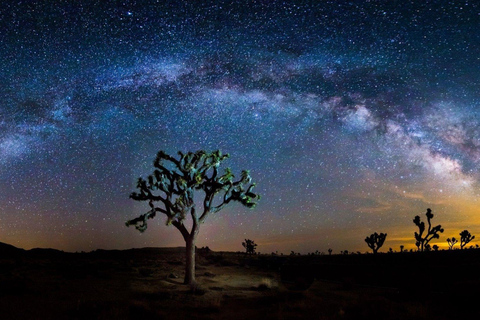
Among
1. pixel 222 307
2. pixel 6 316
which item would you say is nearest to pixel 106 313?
pixel 6 316

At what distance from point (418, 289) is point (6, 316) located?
18152 mm

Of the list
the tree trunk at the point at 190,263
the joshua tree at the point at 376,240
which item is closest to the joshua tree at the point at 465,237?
the joshua tree at the point at 376,240

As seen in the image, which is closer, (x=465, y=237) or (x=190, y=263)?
(x=190, y=263)

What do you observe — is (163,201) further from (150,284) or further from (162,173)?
(150,284)

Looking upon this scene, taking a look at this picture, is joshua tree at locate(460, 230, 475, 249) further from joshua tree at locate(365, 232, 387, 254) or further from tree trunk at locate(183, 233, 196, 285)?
tree trunk at locate(183, 233, 196, 285)

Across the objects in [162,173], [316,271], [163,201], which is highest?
[162,173]

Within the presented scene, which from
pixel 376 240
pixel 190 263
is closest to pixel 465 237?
pixel 376 240

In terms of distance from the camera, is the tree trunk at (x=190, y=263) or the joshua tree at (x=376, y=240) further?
the joshua tree at (x=376, y=240)

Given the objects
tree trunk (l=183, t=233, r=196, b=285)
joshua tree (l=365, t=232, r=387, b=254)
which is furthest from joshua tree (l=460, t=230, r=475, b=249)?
tree trunk (l=183, t=233, r=196, b=285)

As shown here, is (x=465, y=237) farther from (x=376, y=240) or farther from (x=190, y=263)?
(x=190, y=263)

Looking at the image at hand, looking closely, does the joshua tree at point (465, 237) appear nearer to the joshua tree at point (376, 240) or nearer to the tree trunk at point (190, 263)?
the joshua tree at point (376, 240)

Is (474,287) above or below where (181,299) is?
above

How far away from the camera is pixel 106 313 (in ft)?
36.0

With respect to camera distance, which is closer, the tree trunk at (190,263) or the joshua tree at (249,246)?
the tree trunk at (190,263)
